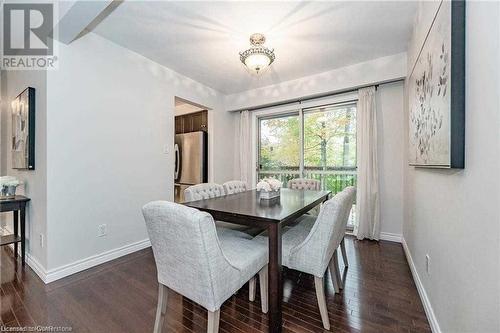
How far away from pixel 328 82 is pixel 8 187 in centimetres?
440

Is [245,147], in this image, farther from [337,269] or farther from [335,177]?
[337,269]

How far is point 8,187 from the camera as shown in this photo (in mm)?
2535

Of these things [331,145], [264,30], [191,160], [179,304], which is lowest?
[179,304]

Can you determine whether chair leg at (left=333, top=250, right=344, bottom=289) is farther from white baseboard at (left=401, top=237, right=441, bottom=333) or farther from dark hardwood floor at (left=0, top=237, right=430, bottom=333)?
white baseboard at (left=401, top=237, right=441, bottom=333)

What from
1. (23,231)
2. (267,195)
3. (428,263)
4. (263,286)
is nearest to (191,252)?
(263,286)

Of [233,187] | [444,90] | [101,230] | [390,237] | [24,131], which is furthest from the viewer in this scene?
[390,237]

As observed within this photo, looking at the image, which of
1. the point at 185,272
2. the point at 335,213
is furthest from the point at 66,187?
the point at 335,213

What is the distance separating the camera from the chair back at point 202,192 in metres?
2.19

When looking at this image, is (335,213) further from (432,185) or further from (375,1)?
(375,1)

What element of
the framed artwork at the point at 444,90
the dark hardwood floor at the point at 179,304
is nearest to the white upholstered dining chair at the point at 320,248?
the dark hardwood floor at the point at 179,304

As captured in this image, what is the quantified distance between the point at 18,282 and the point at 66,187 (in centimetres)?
94

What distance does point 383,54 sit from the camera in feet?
9.68

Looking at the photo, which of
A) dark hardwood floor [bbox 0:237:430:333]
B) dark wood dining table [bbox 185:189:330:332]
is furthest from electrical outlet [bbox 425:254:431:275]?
dark wood dining table [bbox 185:189:330:332]

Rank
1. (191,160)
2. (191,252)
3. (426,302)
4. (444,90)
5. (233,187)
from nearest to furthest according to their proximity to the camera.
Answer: (191,252) < (444,90) < (426,302) < (233,187) < (191,160)
